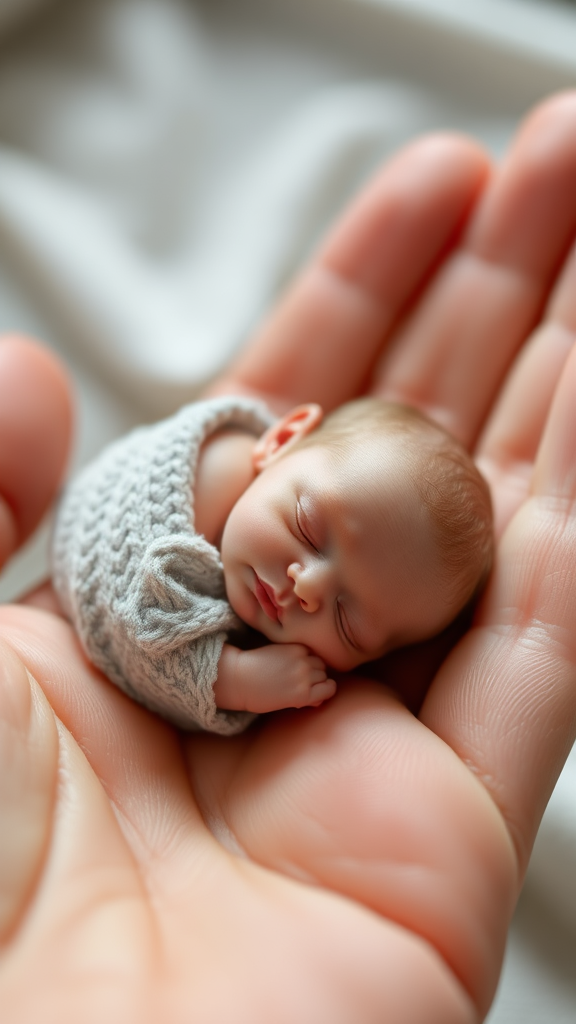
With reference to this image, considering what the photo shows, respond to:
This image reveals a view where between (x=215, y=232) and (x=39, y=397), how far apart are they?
0.78 metres

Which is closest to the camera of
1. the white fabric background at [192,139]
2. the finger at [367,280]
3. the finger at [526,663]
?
the finger at [526,663]

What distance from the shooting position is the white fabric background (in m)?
2.00

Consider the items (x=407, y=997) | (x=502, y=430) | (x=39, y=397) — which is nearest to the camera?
(x=407, y=997)

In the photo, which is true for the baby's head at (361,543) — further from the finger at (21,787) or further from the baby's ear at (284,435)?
the finger at (21,787)

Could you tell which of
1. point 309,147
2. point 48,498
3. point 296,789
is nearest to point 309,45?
point 309,147

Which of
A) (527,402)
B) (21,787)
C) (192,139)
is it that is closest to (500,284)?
(527,402)

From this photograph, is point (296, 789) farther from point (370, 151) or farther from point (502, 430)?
point (370, 151)

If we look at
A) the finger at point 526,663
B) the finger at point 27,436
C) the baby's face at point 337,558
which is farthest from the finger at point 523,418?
the finger at point 27,436

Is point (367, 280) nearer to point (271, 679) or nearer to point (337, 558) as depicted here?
point (337, 558)

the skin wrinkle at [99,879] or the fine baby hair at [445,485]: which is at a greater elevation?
the fine baby hair at [445,485]

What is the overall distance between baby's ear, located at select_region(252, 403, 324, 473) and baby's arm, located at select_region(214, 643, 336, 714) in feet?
1.06

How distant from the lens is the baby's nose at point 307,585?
4.03ft

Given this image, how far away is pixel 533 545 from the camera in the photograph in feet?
4.46

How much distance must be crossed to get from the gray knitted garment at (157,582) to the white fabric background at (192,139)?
530 mm
